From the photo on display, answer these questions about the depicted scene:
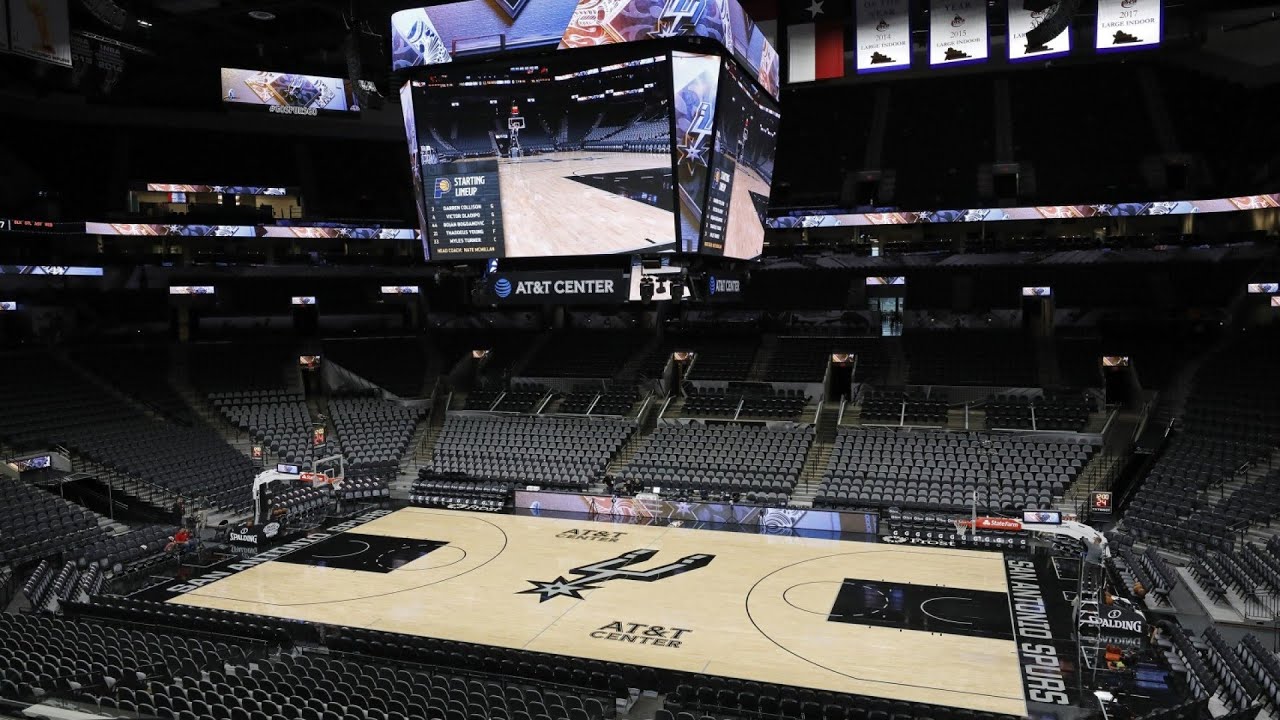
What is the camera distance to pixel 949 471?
79.5 feet

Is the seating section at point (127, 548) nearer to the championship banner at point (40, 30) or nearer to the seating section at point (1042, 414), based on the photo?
the championship banner at point (40, 30)

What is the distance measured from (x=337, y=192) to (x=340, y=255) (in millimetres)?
5945

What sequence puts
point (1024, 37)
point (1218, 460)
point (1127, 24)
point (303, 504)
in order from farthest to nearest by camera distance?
1. point (303, 504)
2. point (1218, 460)
3. point (1024, 37)
4. point (1127, 24)

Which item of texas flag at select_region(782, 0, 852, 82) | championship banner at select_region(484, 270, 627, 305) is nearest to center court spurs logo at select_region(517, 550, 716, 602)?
championship banner at select_region(484, 270, 627, 305)

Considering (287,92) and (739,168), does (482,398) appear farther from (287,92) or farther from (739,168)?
(739,168)

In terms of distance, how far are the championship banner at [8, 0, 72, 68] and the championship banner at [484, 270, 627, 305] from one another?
938cm

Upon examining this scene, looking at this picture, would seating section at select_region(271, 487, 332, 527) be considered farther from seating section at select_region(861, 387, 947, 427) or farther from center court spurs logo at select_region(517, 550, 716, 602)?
seating section at select_region(861, 387, 947, 427)

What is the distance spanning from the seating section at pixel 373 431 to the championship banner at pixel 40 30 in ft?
49.4

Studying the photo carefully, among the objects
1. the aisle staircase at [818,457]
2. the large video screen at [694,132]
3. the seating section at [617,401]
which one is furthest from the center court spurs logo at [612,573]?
the seating section at [617,401]

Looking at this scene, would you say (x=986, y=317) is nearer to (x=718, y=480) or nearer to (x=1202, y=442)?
(x=1202, y=442)

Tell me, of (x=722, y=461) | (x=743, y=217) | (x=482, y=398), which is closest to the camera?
(x=743, y=217)

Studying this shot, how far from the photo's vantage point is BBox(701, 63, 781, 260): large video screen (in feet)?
60.1

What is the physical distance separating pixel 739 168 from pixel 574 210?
13.0 feet

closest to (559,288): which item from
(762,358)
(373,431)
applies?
(373,431)
